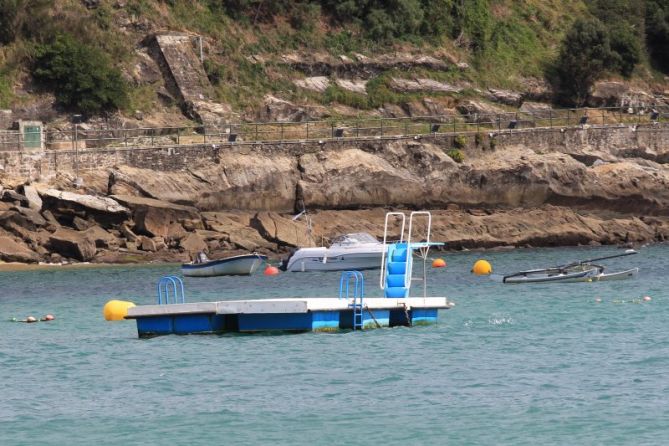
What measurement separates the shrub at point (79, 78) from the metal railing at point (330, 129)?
1.78 metres

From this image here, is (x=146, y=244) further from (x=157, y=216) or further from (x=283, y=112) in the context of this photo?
(x=283, y=112)

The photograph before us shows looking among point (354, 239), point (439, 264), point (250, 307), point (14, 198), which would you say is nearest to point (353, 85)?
point (354, 239)

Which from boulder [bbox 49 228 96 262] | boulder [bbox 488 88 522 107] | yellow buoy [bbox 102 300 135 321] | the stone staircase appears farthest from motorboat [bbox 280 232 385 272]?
boulder [bbox 488 88 522 107]

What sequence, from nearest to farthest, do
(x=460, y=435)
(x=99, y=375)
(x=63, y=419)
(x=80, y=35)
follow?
(x=460, y=435) < (x=63, y=419) < (x=99, y=375) < (x=80, y=35)

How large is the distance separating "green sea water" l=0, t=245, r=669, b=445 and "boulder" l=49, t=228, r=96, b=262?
1405 cm

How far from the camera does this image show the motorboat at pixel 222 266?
155 feet

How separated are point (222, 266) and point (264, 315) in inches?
756

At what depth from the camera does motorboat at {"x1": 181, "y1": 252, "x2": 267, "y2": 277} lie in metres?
47.4

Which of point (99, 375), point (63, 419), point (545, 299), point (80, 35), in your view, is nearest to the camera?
point (63, 419)

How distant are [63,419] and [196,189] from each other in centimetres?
3483

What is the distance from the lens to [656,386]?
73.4 feet

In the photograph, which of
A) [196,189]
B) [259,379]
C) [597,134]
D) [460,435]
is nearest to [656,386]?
[460,435]

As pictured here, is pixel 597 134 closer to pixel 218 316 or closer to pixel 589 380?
pixel 218 316

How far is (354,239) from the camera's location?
5122 cm
